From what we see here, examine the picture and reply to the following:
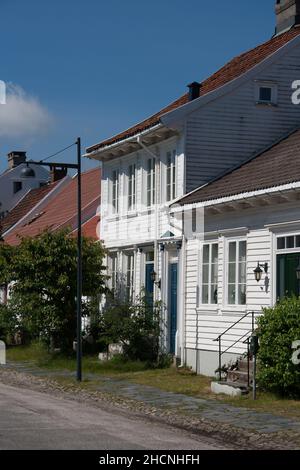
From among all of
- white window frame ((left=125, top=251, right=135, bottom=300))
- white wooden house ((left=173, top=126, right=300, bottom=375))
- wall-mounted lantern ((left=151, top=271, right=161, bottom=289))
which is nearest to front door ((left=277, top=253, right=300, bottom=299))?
white wooden house ((left=173, top=126, right=300, bottom=375))

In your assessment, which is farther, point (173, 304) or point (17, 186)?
point (17, 186)

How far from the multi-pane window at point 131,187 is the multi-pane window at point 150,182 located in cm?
95

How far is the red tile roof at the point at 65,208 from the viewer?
116 ft

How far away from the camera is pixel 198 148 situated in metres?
23.5

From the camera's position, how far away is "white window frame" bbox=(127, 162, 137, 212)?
87.2 feet

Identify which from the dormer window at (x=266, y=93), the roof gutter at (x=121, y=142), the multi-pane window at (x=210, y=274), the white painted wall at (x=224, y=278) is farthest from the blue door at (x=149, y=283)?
the dormer window at (x=266, y=93)

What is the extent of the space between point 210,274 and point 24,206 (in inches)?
1047

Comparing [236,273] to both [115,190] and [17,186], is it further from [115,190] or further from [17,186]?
[17,186]

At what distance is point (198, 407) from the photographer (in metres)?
16.0

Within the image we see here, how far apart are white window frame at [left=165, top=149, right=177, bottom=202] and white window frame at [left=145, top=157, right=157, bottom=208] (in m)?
0.66

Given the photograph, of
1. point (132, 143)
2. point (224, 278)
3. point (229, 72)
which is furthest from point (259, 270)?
point (229, 72)
